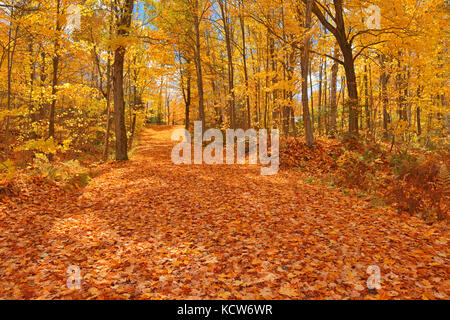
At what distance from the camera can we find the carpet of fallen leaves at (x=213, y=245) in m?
3.19

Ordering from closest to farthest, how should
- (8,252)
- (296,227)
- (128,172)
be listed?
(8,252) → (296,227) → (128,172)

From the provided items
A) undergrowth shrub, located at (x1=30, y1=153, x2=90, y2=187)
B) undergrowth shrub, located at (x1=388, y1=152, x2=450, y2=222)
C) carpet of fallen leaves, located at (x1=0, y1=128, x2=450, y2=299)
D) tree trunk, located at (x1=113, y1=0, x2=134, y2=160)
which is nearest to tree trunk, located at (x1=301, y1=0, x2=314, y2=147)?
undergrowth shrub, located at (x1=388, y1=152, x2=450, y2=222)

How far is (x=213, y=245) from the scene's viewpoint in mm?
4461

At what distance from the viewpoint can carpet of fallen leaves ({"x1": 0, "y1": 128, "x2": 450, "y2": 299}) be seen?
3193mm

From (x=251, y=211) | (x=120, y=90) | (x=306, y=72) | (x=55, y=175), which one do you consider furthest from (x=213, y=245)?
(x=120, y=90)

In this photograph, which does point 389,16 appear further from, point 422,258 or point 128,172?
point 128,172

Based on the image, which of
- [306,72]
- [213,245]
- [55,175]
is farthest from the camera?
[306,72]

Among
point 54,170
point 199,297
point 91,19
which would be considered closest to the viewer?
point 199,297

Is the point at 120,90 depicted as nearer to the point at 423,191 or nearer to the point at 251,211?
the point at 251,211

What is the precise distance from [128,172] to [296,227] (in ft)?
23.3

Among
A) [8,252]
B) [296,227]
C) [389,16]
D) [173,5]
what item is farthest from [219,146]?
[8,252]

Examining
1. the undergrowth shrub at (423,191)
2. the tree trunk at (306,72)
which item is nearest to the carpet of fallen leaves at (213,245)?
the undergrowth shrub at (423,191)

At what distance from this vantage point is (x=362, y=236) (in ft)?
14.9

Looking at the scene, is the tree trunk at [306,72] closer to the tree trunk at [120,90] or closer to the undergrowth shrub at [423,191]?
the undergrowth shrub at [423,191]
